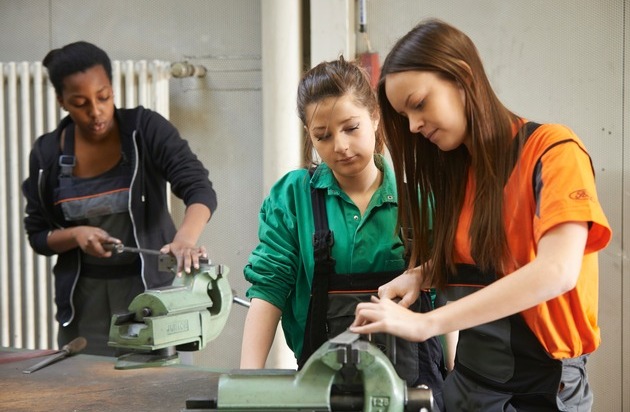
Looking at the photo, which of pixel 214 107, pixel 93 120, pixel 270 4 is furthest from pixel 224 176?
pixel 93 120

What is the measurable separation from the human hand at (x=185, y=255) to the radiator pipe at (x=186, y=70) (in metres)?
1.43

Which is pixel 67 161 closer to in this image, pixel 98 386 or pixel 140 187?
pixel 140 187

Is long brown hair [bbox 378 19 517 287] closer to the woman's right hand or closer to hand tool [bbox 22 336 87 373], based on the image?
the woman's right hand

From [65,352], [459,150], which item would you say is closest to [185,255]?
[65,352]

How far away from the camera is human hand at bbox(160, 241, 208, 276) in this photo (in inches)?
86.5

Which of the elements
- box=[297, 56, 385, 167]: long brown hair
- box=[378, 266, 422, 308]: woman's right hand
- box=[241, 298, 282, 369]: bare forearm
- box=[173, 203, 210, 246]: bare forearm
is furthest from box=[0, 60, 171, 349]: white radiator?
box=[378, 266, 422, 308]: woman's right hand

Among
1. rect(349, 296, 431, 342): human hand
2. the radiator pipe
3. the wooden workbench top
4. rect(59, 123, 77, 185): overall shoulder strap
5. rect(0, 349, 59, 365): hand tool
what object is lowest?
the wooden workbench top

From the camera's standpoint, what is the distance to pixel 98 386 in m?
1.85

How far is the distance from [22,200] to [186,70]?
0.99 m

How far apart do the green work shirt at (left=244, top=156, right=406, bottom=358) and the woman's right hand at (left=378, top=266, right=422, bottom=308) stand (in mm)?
163

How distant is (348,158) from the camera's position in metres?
1.67

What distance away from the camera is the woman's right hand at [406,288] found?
1.48 m

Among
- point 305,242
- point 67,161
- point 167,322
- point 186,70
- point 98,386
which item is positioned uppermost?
point 186,70

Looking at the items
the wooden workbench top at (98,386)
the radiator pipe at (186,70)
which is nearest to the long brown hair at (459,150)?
the wooden workbench top at (98,386)
